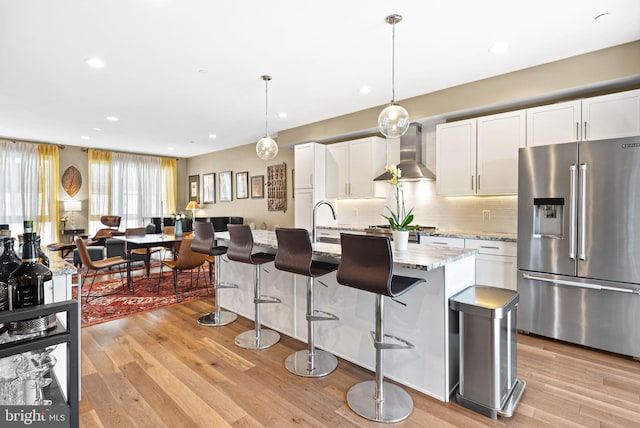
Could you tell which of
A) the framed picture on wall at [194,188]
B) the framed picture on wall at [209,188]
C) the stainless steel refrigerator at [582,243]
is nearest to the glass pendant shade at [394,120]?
the stainless steel refrigerator at [582,243]

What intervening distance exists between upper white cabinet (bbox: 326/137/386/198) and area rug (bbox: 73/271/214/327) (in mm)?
2573

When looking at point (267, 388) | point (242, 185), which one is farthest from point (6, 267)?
point (242, 185)

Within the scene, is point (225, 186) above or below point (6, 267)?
above

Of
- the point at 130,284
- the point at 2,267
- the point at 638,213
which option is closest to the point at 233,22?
the point at 2,267

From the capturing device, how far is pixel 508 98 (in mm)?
3658

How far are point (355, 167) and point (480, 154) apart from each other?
6.22 feet

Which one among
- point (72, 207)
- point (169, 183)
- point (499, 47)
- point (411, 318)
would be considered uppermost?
point (499, 47)

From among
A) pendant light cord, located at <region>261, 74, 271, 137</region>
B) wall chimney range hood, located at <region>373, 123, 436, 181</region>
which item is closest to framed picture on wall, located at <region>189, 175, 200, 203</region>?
pendant light cord, located at <region>261, 74, 271, 137</region>

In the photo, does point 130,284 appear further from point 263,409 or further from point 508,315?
point 508,315

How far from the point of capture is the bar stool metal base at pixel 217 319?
3.47 metres

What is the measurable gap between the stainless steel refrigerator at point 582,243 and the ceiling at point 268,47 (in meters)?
1.03

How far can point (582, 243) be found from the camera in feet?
9.39

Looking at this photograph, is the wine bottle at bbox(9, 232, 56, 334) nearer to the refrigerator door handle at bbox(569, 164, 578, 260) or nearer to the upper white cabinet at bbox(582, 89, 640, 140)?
the refrigerator door handle at bbox(569, 164, 578, 260)

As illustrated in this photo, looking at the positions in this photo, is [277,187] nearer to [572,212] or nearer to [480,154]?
[480,154]
